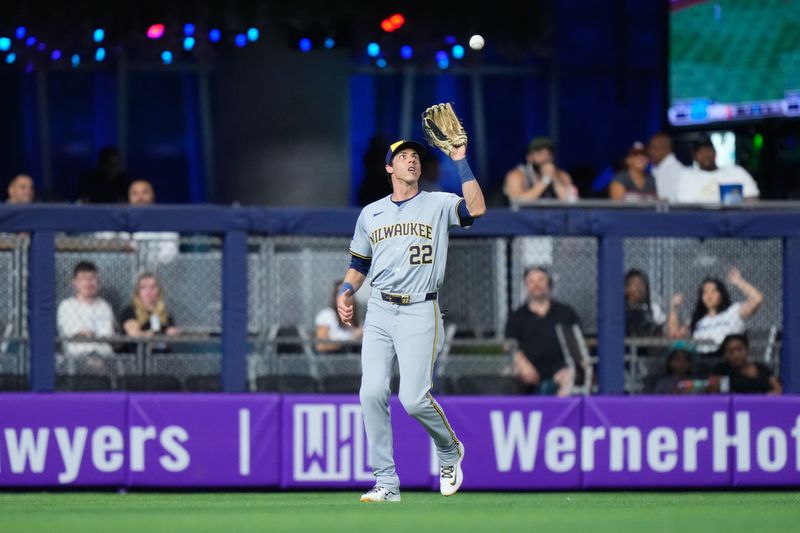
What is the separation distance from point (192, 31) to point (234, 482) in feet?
18.6

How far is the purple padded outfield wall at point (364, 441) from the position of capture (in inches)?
428

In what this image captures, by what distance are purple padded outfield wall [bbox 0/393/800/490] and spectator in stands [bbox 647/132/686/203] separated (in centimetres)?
269

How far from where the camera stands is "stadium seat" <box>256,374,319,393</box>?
11.1m

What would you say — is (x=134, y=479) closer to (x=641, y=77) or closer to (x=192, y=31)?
(x=192, y=31)

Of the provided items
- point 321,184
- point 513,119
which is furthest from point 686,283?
point 513,119

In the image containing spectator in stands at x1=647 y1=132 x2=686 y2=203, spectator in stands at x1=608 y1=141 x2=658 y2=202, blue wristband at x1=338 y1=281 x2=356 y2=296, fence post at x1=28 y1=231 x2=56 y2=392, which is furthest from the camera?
spectator in stands at x1=647 y1=132 x2=686 y2=203

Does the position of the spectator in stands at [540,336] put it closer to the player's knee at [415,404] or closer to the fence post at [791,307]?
the fence post at [791,307]

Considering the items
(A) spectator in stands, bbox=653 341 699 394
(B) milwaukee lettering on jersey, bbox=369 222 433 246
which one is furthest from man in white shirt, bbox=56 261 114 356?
(A) spectator in stands, bbox=653 341 699 394

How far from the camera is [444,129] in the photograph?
8.54 m

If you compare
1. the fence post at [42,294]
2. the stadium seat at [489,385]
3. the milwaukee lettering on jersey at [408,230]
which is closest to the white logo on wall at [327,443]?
the stadium seat at [489,385]

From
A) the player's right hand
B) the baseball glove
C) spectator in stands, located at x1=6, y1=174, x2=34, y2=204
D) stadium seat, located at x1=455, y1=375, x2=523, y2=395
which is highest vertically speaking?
the baseball glove

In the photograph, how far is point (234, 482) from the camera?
10922mm

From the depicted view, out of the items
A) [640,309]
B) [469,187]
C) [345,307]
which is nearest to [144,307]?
[345,307]

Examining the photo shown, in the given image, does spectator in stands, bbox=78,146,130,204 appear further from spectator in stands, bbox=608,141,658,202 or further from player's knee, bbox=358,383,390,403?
player's knee, bbox=358,383,390,403
